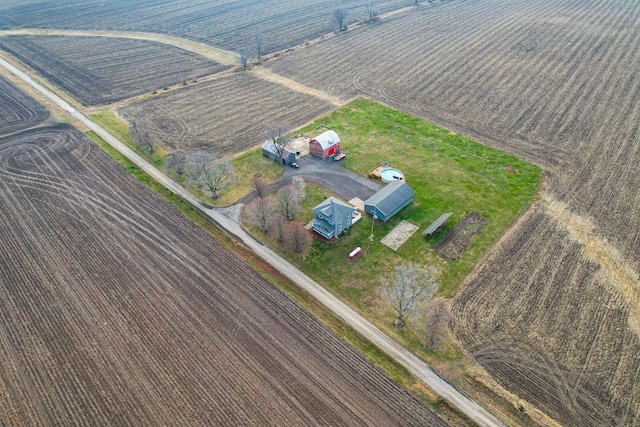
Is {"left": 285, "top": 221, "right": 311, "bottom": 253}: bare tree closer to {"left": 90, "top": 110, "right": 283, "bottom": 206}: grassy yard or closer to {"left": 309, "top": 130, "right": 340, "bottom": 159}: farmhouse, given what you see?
{"left": 90, "top": 110, "right": 283, "bottom": 206}: grassy yard

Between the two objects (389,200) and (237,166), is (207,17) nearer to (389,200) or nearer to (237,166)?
(237,166)

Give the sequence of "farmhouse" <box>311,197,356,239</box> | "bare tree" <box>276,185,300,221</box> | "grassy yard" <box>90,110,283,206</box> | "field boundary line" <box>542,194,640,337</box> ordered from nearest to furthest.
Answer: "field boundary line" <box>542,194,640,337</box>
"farmhouse" <box>311,197,356,239</box>
"bare tree" <box>276,185,300,221</box>
"grassy yard" <box>90,110,283,206</box>

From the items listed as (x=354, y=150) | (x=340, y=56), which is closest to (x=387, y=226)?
(x=354, y=150)

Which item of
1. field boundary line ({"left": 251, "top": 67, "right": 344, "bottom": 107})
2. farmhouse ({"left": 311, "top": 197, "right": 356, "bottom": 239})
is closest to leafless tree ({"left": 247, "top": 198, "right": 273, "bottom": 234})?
farmhouse ({"left": 311, "top": 197, "right": 356, "bottom": 239})

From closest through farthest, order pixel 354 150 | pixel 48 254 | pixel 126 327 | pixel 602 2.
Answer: pixel 126 327
pixel 48 254
pixel 354 150
pixel 602 2

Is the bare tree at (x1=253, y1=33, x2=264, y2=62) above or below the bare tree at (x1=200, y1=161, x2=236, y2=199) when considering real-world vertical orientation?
above

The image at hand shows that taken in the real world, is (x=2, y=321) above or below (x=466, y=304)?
above

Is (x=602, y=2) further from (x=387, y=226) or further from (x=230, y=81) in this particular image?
(x=387, y=226)
